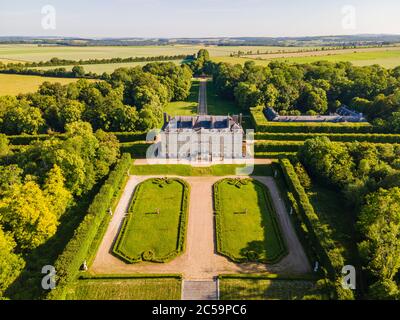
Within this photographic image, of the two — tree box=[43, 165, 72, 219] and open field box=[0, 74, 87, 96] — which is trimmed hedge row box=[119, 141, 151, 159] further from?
open field box=[0, 74, 87, 96]

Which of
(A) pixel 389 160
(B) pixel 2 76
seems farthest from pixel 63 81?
(A) pixel 389 160

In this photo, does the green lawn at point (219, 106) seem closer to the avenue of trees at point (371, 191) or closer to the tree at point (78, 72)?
the avenue of trees at point (371, 191)

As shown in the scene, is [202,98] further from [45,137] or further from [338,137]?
[45,137]

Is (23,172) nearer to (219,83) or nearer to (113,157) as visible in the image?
(113,157)

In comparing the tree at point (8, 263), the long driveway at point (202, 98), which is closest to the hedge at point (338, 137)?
the long driveway at point (202, 98)

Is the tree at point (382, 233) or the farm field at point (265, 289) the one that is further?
the farm field at point (265, 289)

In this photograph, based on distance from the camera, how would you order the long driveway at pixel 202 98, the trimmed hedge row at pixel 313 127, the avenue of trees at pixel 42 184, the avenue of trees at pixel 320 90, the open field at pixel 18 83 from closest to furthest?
the avenue of trees at pixel 42 184 → the trimmed hedge row at pixel 313 127 → the avenue of trees at pixel 320 90 → the long driveway at pixel 202 98 → the open field at pixel 18 83
